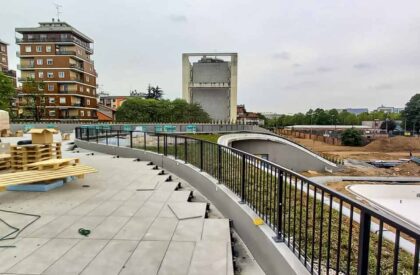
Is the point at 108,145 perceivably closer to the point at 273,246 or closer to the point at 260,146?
the point at 273,246

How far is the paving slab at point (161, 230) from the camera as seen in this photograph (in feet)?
11.5

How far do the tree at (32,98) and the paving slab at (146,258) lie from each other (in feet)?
140

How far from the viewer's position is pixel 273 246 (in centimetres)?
276

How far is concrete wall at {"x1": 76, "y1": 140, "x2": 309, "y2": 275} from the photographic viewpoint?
8.29ft

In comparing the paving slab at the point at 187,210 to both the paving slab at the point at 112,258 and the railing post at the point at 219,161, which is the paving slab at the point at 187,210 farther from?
the paving slab at the point at 112,258

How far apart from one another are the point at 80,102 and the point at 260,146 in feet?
118

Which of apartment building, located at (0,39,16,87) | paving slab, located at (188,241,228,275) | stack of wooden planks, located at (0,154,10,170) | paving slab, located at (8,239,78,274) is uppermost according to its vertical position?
apartment building, located at (0,39,16,87)

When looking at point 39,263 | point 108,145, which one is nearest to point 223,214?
point 39,263

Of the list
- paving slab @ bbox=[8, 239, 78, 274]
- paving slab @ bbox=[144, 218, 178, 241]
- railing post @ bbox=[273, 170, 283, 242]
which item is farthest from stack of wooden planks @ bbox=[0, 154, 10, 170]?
railing post @ bbox=[273, 170, 283, 242]

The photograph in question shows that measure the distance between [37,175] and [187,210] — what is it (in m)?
3.46

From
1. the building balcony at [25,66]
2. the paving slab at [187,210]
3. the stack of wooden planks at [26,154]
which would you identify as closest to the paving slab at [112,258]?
the paving slab at [187,210]

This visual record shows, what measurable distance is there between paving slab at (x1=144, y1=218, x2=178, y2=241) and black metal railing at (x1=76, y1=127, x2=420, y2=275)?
114 centimetres

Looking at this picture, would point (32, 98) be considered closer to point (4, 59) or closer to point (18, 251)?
point (4, 59)

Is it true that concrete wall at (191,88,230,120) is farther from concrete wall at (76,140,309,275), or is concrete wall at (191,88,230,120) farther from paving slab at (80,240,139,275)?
paving slab at (80,240,139,275)
